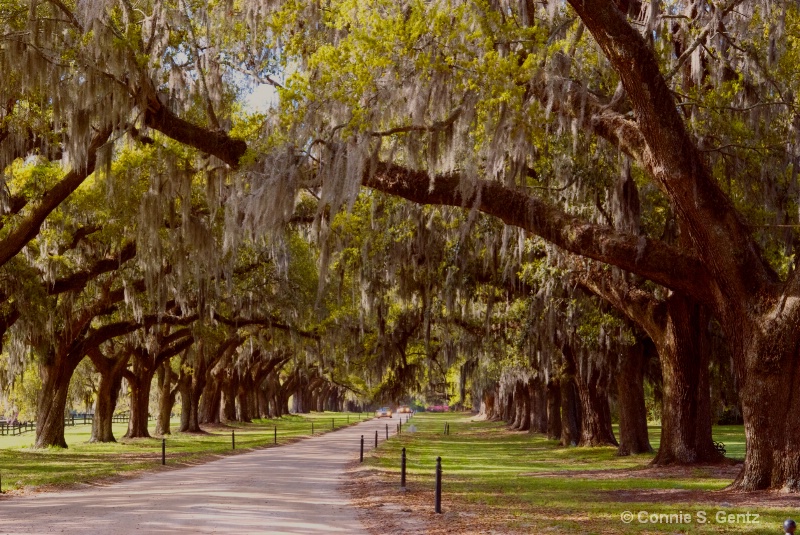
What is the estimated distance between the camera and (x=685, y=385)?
17828mm

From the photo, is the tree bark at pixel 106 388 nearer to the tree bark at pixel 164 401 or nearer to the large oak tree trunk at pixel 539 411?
the tree bark at pixel 164 401

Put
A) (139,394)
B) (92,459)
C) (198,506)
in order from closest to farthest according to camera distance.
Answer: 1. (198,506)
2. (92,459)
3. (139,394)

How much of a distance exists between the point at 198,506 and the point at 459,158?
655 centimetres

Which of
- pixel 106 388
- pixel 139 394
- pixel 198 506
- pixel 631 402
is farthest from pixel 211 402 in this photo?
pixel 198 506

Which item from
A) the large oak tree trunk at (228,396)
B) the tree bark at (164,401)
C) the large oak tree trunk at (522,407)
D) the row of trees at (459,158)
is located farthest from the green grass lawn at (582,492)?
the large oak tree trunk at (228,396)

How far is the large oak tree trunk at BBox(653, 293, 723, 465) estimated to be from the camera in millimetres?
17516

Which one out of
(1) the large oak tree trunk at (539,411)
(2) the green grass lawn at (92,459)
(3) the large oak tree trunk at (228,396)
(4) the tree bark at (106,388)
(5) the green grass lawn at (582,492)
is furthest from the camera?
(3) the large oak tree trunk at (228,396)

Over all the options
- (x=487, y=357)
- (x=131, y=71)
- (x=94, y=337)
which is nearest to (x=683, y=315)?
(x=131, y=71)

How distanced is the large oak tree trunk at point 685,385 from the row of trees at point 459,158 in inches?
1.9

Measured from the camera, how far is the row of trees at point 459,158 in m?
12.0

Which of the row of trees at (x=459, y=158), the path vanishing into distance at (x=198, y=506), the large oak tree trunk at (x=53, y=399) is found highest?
the row of trees at (x=459, y=158)

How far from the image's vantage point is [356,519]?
36.2 ft

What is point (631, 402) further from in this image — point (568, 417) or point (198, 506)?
point (198, 506)

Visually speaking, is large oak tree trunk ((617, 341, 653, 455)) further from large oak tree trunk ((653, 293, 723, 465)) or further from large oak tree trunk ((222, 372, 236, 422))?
large oak tree trunk ((222, 372, 236, 422))
